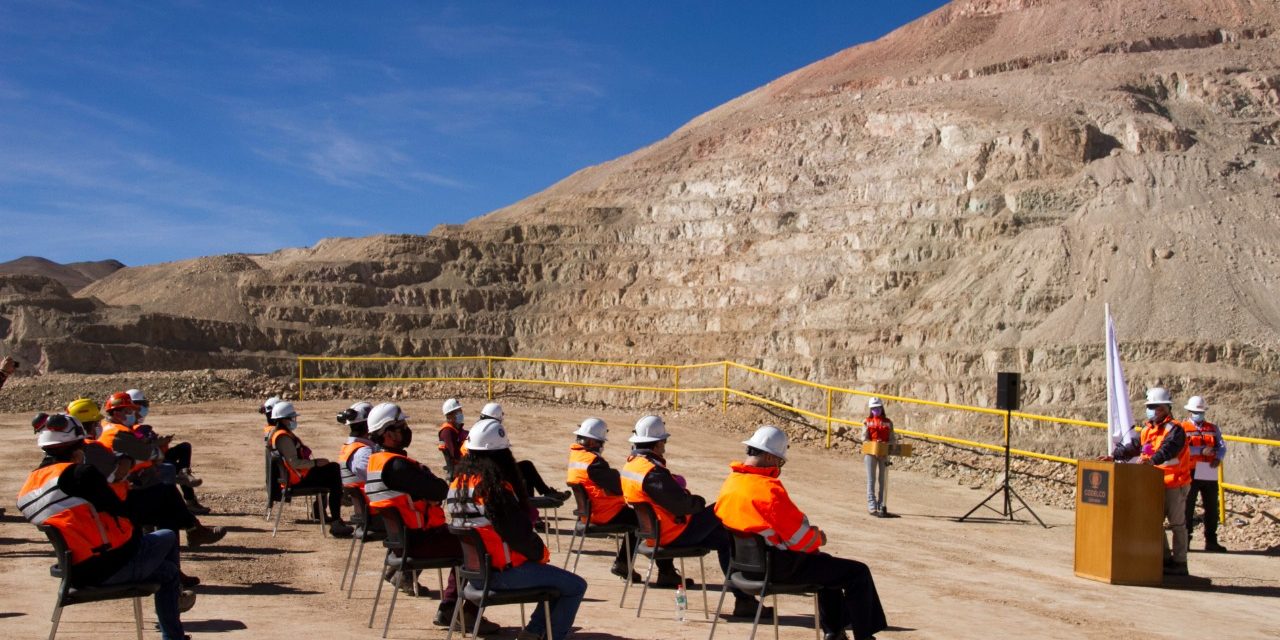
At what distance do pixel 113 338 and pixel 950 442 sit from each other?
46.5 m

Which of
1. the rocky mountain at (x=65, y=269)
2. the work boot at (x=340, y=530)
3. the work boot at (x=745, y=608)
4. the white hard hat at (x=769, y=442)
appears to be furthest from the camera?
the rocky mountain at (x=65, y=269)

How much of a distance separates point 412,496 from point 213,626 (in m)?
1.87

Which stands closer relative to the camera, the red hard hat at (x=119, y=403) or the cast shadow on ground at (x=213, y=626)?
the cast shadow on ground at (x=213, y=626)

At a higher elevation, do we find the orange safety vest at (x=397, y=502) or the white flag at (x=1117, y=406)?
the white flag at (x=1117, y=406)

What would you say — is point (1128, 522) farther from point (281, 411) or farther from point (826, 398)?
point (826, 398)

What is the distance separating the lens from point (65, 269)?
138375 millimetres

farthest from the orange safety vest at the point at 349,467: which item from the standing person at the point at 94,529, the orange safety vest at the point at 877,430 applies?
the orange safety vest at the point at 877,430

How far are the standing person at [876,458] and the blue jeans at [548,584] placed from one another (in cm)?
1061

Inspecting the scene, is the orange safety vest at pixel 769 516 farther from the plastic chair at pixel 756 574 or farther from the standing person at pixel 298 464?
the standing person at pixel 298 464

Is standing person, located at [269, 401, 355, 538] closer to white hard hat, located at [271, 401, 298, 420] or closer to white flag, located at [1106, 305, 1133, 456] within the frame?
white hard hat, located at [271, 401, 298, 420]

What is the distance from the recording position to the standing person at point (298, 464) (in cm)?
1320

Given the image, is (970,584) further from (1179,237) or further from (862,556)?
(1179,237)

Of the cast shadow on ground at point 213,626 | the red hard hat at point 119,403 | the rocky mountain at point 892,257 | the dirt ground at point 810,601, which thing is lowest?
the dirt ground at point 810,601

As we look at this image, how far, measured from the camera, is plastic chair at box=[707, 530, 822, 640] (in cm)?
770
